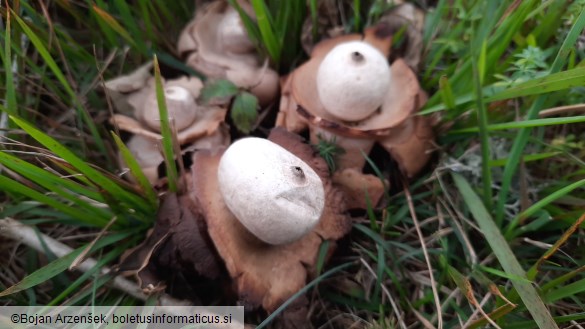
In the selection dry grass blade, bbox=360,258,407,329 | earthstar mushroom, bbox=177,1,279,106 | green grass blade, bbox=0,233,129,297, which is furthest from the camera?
earthstar mushroom, bbox=177,1,279,106

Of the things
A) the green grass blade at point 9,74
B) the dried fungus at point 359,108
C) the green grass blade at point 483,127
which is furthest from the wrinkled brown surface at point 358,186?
the green grass blade at point 9,74

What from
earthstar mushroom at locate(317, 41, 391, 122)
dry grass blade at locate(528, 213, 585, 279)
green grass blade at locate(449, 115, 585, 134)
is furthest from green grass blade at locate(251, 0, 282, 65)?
dry grass blade at locate(528, 213, 585, 279)

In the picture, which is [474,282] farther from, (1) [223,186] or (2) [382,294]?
(1) [223,186]

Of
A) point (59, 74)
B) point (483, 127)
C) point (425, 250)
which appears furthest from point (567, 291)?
point (59, 74)

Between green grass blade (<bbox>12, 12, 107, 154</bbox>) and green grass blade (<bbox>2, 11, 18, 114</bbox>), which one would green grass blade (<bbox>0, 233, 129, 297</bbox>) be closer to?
green grass blade (<bbox>12, 12, 107, 154</bbox>)

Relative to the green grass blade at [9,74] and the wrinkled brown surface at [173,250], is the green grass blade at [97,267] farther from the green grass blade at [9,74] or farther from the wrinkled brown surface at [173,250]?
the green grass blade at [9,74]

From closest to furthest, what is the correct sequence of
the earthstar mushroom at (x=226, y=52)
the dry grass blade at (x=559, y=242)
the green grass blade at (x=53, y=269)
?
the dry grass blade at (x=559, y=242)
the green grass blade at (x=53, y=269)
the earthstar mushroom at (x=226, y=52)

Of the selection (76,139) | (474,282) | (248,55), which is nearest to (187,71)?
(248,55)
